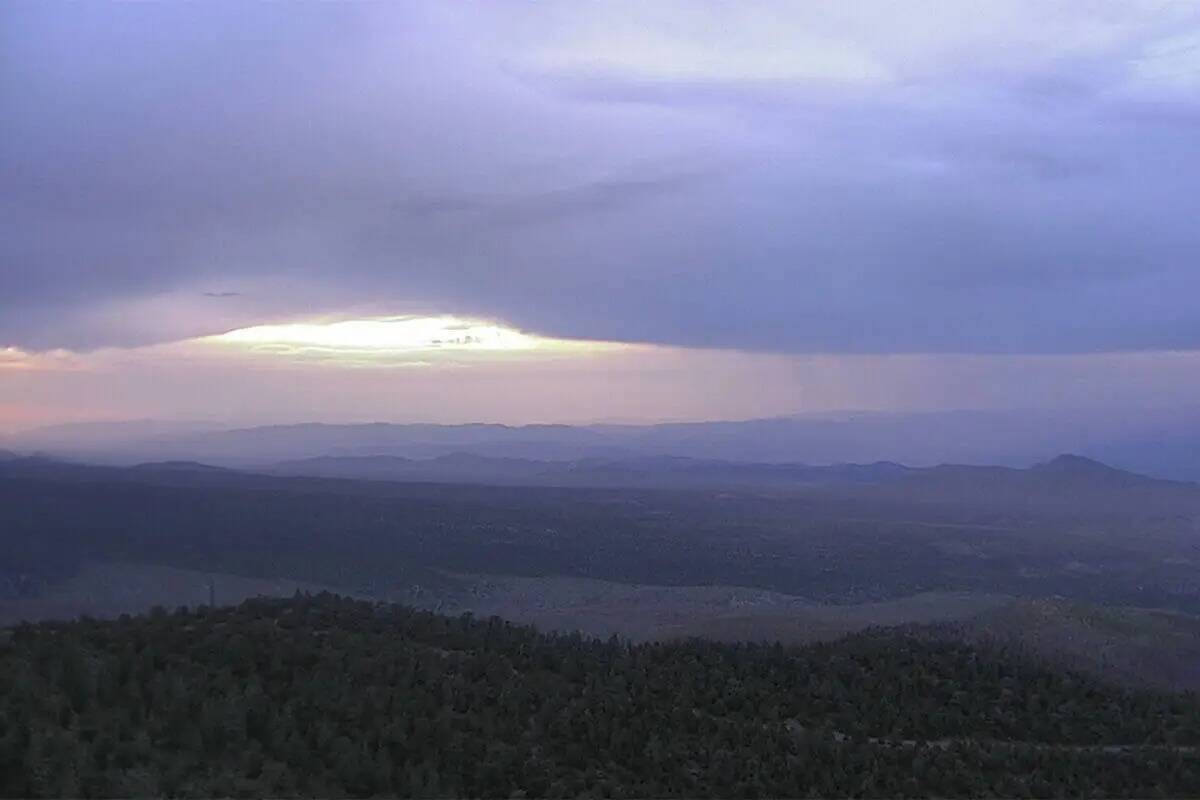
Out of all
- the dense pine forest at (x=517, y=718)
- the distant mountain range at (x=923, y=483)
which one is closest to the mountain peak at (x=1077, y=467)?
the distant mountain range at (x=923, y=483)

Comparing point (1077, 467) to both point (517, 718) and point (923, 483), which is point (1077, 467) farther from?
point (517, 718)

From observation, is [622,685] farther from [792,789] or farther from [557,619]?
[557,619]

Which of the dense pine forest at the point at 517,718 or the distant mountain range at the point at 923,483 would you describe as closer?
the dense pine forest at the point at 517,718

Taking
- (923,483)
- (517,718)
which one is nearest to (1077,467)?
(923,483)

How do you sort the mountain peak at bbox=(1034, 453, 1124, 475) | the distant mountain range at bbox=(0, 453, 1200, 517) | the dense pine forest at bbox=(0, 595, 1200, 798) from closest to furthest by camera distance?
1. the dense pine forest at bbox=(0, 595, 1200, 798)
2. the distant mountain range at bbox=(0, 453, 1200, 517)
3. the mountain peak at bbox=(1034, 453, 1124, 475)

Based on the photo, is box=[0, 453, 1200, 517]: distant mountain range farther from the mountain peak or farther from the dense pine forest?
the dense pine forest

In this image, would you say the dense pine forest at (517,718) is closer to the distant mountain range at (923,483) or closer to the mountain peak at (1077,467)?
the distant mountain range at (923,483)

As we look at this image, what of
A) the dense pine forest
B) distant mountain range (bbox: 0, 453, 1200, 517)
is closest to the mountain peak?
distant mountain range (bbox: 0, 453, 1200, 517)

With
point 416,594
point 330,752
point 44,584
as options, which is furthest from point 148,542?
point 330,752
